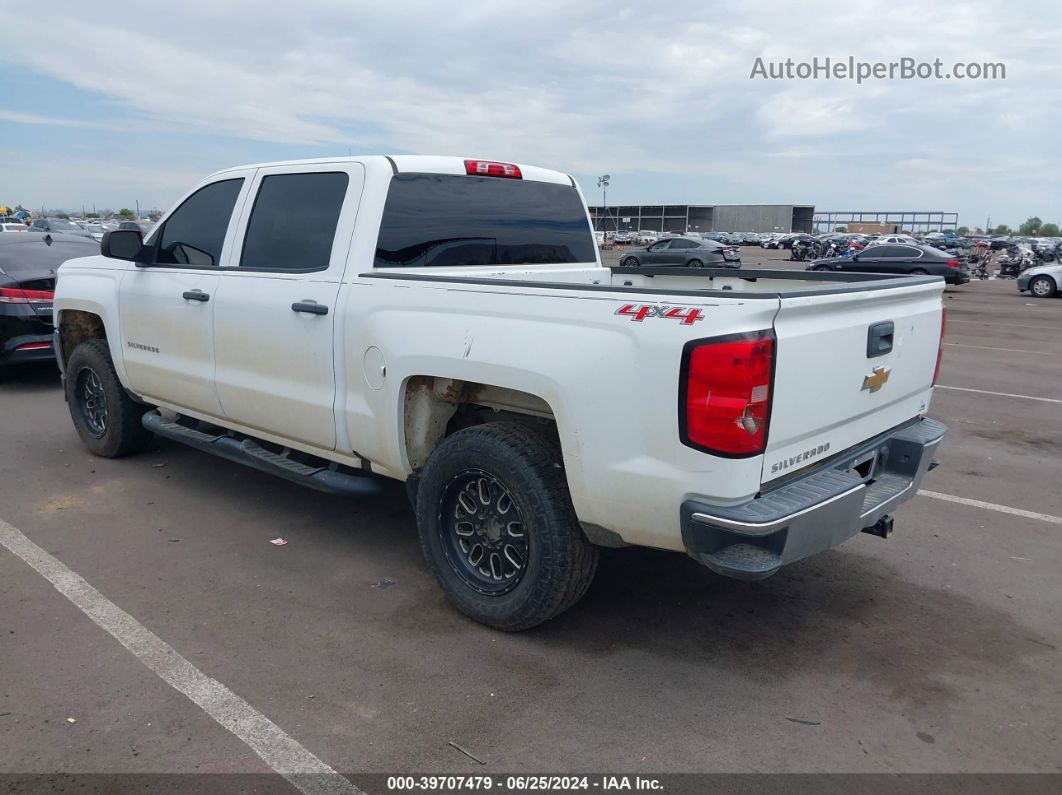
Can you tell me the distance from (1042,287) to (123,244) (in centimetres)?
2687

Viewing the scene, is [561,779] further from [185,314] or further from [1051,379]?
[1051,379]

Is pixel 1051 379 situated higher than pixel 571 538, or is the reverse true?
pixel 571 538

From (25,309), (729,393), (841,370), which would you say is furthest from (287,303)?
(25,309)

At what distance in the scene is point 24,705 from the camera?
315cm

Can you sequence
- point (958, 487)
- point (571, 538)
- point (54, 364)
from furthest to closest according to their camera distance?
point (54, 364), point (958, 487), point (571, 538)

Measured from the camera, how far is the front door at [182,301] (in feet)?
16.3

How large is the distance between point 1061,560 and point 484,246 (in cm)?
370

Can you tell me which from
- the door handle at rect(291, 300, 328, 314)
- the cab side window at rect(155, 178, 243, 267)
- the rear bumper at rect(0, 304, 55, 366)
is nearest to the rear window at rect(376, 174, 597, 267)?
the door handle at rect(291, 300, 328, 314)

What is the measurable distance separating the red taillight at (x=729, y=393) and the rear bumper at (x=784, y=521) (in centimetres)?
23

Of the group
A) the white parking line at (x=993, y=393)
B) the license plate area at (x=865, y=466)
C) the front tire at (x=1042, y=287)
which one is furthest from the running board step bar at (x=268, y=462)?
the front tire at (x=1042, y=287)

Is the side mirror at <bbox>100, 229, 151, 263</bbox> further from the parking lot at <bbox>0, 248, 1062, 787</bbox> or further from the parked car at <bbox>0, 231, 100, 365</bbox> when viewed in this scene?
the parked car at <bbox>0, 231, 100, 365</bbox>

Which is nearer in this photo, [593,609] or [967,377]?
[593,609]

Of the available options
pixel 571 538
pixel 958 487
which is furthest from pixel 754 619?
pixel 958 487

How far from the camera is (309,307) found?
4184 millimetres
